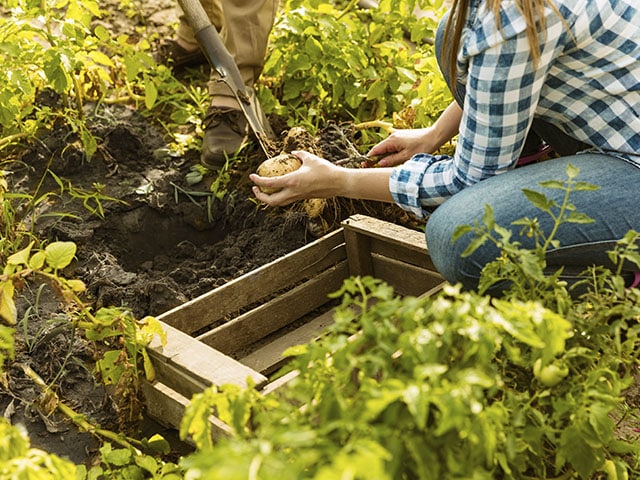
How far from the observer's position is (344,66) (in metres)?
2.97

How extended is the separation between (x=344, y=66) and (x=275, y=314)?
1031 millimetres

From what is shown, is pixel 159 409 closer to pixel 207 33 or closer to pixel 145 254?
pixel 145 254

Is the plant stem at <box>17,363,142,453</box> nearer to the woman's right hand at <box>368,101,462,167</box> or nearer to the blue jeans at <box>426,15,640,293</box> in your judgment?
the blue jeans at <box>426,15,640,293</box>

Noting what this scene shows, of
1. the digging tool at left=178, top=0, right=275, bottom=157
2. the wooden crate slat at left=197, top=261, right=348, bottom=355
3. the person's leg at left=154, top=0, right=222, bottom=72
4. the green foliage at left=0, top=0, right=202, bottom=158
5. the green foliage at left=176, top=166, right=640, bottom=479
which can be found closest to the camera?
the green foliage at left=176, top=166, right=640, bottom=479

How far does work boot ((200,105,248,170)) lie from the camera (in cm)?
Result: 293

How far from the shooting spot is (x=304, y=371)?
127 cm

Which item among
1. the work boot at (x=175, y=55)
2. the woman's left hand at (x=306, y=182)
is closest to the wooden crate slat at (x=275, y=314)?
the woman's left hand at (x=306, y=182)

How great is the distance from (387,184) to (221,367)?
63cm

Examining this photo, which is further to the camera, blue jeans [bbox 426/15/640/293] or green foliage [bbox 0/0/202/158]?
green foliage [bbox 0/0/202/158]

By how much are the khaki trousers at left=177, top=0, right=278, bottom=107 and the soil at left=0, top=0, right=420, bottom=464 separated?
0.28 metres

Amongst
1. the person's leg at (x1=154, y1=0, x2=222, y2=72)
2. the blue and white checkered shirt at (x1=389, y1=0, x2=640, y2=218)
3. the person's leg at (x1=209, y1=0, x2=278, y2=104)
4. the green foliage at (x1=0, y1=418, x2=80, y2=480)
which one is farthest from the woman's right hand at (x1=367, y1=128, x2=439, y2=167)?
the green foliage at (x1=0, y1=418, x2=80, y2=480)

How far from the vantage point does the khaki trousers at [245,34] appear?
3086 millimetres

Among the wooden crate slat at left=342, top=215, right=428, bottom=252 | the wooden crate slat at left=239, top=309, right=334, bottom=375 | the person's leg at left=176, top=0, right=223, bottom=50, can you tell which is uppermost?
the person's leg at left=176, top=0, right=223, bottom=50

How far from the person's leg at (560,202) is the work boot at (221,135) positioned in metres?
1.17
